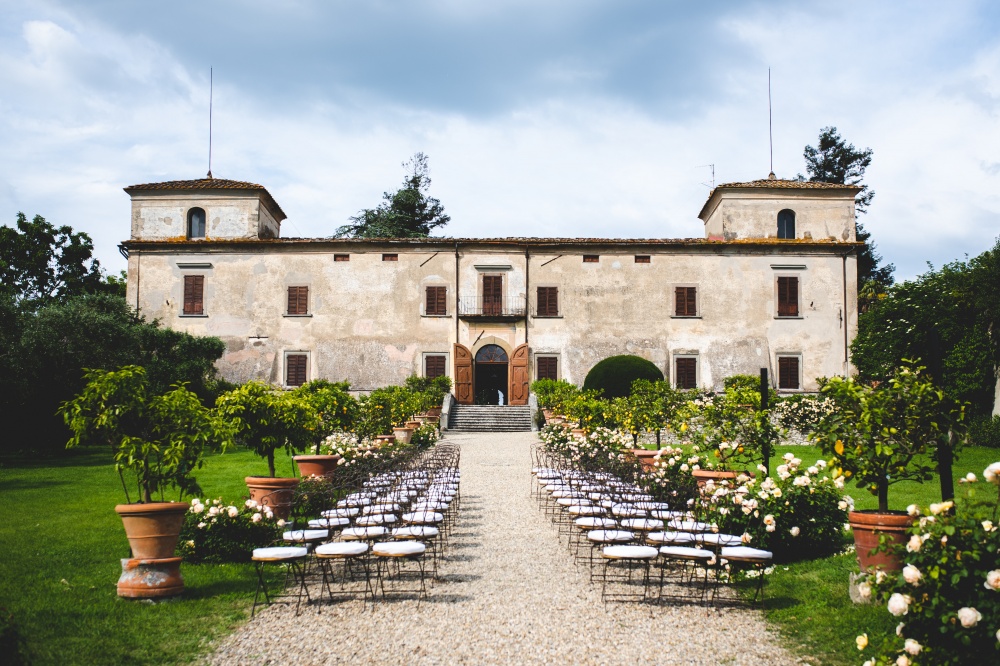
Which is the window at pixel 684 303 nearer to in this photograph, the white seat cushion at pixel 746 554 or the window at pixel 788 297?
the window at pixel 788 297

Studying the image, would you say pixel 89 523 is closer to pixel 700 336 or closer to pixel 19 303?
pixel 19 303

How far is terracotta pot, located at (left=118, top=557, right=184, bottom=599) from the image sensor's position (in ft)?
20.9

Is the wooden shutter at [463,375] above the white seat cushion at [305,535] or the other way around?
above

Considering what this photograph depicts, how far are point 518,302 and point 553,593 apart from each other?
2059 cm

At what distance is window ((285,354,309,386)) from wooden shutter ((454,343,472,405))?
190 inches

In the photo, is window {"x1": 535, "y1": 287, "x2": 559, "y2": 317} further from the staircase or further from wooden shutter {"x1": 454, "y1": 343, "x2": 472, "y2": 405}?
the staircase

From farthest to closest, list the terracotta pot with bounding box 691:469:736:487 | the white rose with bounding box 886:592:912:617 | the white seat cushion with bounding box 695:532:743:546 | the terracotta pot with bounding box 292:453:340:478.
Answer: the terracotta pot with bounding box 292:453:340:478 < the terracotta pot with bounding box 691:469:736:487 < the white seat cushion with bounding box 695:532:743:546 < the white rose with bounding box 886:592:912:617

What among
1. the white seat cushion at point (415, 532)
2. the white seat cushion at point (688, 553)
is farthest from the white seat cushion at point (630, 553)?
the white seat cushion at point (415, 532)

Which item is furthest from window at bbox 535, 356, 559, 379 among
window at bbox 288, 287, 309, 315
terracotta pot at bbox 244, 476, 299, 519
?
terracotta pot at bbox 244, 476, 299, 519

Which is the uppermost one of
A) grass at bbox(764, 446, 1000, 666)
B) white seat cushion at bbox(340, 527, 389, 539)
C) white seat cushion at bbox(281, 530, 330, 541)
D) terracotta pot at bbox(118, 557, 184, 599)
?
white seat cushion at bbox(281, 530, 330, 541)

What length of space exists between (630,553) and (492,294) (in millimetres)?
21045

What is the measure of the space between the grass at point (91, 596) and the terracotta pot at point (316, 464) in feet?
3.35

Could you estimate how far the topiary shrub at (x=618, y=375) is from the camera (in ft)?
74.7

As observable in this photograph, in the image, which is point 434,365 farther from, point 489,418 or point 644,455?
point 644,455
